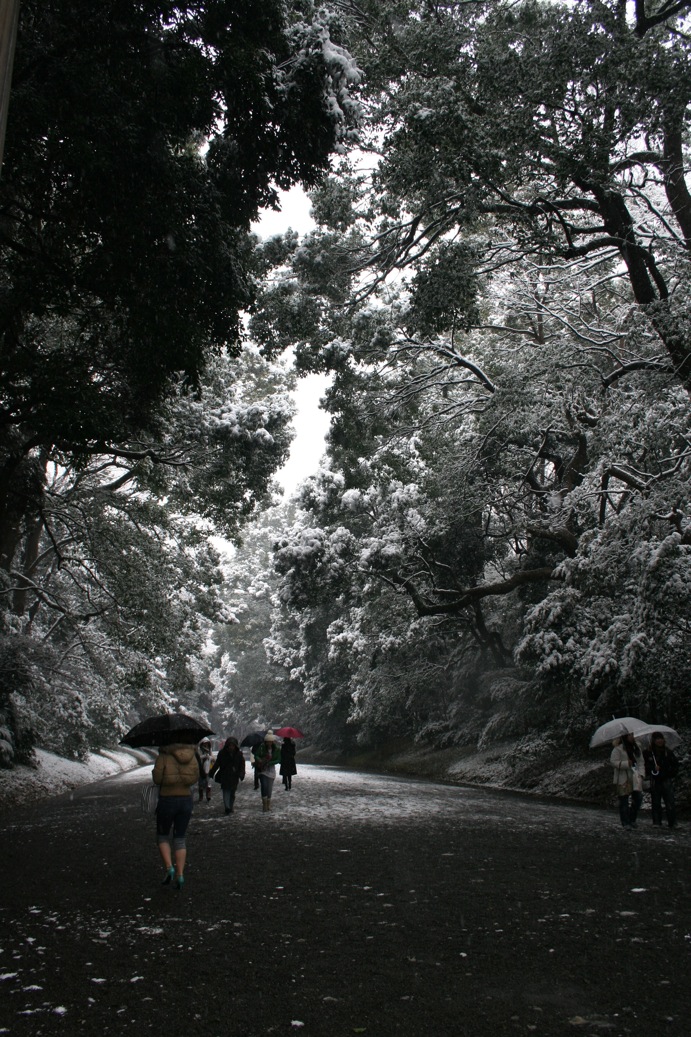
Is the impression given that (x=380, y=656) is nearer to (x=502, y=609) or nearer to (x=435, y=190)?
(x=502, y=609)

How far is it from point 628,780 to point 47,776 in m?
17.9

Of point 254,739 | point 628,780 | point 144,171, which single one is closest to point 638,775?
point 628,780

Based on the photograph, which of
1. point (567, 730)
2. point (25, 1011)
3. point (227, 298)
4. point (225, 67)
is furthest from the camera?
point (567, 730)

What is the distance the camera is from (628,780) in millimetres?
12984

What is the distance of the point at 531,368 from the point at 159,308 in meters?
8.99

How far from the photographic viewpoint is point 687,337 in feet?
42.3

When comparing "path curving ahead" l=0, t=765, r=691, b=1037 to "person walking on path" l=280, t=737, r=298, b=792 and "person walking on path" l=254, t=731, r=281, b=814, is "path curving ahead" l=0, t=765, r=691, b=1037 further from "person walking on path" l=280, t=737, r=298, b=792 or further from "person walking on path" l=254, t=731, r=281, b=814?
"person walking on path" l=280, t=737, r=298, b=792

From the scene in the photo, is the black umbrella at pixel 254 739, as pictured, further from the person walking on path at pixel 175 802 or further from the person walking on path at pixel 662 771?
the person walking on path at pixel 175 802

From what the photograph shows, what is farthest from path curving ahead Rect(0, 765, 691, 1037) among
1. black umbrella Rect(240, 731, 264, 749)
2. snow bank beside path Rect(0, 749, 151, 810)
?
snow bank beside path Rect(0, 749, 151, 810)

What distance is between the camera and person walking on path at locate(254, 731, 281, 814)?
16.0 meters

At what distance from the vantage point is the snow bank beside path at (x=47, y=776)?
2031cm

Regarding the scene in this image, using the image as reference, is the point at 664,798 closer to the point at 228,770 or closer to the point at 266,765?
the point at 266,765

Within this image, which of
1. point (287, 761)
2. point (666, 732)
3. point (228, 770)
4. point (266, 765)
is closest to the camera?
point (666, 732)

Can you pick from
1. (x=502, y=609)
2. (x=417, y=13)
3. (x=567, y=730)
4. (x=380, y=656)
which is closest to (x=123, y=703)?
(x=380, y=656)
